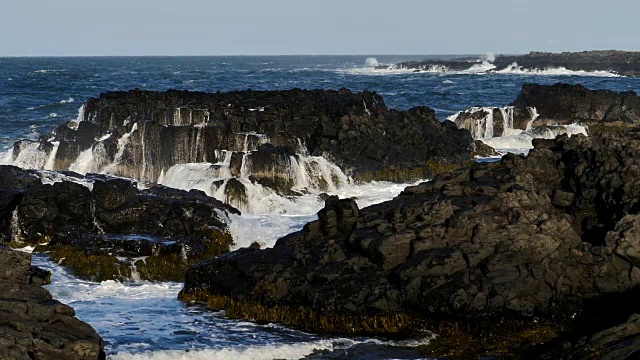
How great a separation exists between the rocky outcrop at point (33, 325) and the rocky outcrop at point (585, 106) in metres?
39.2

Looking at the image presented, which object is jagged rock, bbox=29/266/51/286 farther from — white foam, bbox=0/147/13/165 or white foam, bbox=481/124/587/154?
white foam, bbox=481/124/587/154

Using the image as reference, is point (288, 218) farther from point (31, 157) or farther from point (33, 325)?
point (33, 325)

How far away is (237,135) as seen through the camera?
36094mm

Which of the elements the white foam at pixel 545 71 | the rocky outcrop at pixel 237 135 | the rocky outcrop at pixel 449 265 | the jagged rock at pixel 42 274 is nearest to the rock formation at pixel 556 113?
the rocky outcrop at pixel 237 135

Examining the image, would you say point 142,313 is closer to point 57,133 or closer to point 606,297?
point 606,297

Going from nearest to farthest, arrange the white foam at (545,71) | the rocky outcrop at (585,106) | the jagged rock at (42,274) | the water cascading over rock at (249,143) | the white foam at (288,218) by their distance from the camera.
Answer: the jagged rock at (42,274) → the white foam at (288,218) → the water cascading over rock at (249,143) → the rocky outcrop at (585,106) → the white foam at (545,71)

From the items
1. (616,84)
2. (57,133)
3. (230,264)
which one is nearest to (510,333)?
(230,264)

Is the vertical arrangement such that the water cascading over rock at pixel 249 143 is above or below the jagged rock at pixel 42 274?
above

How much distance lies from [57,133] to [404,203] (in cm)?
2471

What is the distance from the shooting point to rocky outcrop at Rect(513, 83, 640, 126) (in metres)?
48.6

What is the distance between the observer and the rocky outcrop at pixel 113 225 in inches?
885

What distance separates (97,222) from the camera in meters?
24.9

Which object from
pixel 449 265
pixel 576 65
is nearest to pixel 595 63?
pixel 576 65

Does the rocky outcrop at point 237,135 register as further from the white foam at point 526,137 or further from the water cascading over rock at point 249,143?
the white foam at point 526,137
